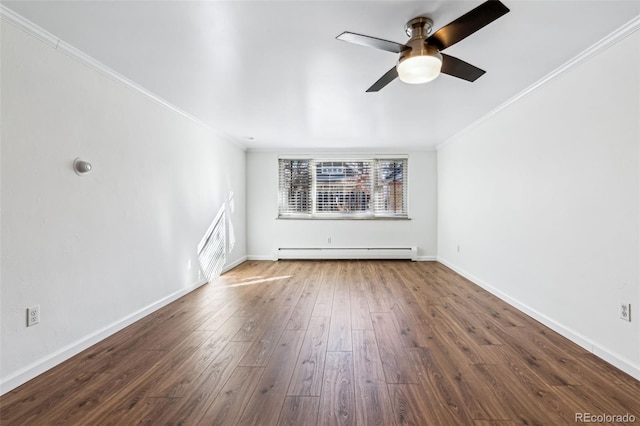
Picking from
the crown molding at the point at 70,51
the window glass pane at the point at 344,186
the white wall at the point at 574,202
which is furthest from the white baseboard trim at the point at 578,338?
the crown molding at the point at 70,51

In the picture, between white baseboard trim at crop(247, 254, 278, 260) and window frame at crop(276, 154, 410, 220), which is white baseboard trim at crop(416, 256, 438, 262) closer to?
window frame at crop(276, 154, 410, 220)

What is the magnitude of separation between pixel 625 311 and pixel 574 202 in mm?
844

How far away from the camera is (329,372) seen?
1.85 metres

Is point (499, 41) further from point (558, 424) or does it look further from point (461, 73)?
point (558, 424)

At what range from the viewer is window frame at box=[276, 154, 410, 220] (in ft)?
18.6

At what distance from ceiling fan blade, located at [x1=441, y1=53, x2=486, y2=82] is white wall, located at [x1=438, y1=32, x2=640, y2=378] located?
0.94m

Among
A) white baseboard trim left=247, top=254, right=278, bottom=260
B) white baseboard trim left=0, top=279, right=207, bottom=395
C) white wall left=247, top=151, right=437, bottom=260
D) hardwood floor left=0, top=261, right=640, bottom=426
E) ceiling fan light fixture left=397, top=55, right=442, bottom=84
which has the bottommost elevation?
hardwood floor left=0, top=261, right=640, bottom=426

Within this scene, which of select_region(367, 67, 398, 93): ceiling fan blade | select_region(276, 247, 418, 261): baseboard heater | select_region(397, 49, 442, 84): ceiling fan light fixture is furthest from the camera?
select_region(276, 247, 418, 261): baseboard heater

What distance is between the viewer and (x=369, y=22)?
5.83 ft

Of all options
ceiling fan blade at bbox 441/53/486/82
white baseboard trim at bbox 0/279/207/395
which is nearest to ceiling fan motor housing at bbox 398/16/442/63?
ceiling fan blade at bbox 441/53/486/82

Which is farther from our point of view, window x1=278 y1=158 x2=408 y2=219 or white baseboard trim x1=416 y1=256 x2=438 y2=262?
window x1=278 y1=158 x2=408 y2=219

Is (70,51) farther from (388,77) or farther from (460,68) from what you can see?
(460,68)

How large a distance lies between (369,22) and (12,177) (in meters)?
2.42

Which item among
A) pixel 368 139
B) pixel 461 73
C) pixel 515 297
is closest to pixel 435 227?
pixel 368 139
